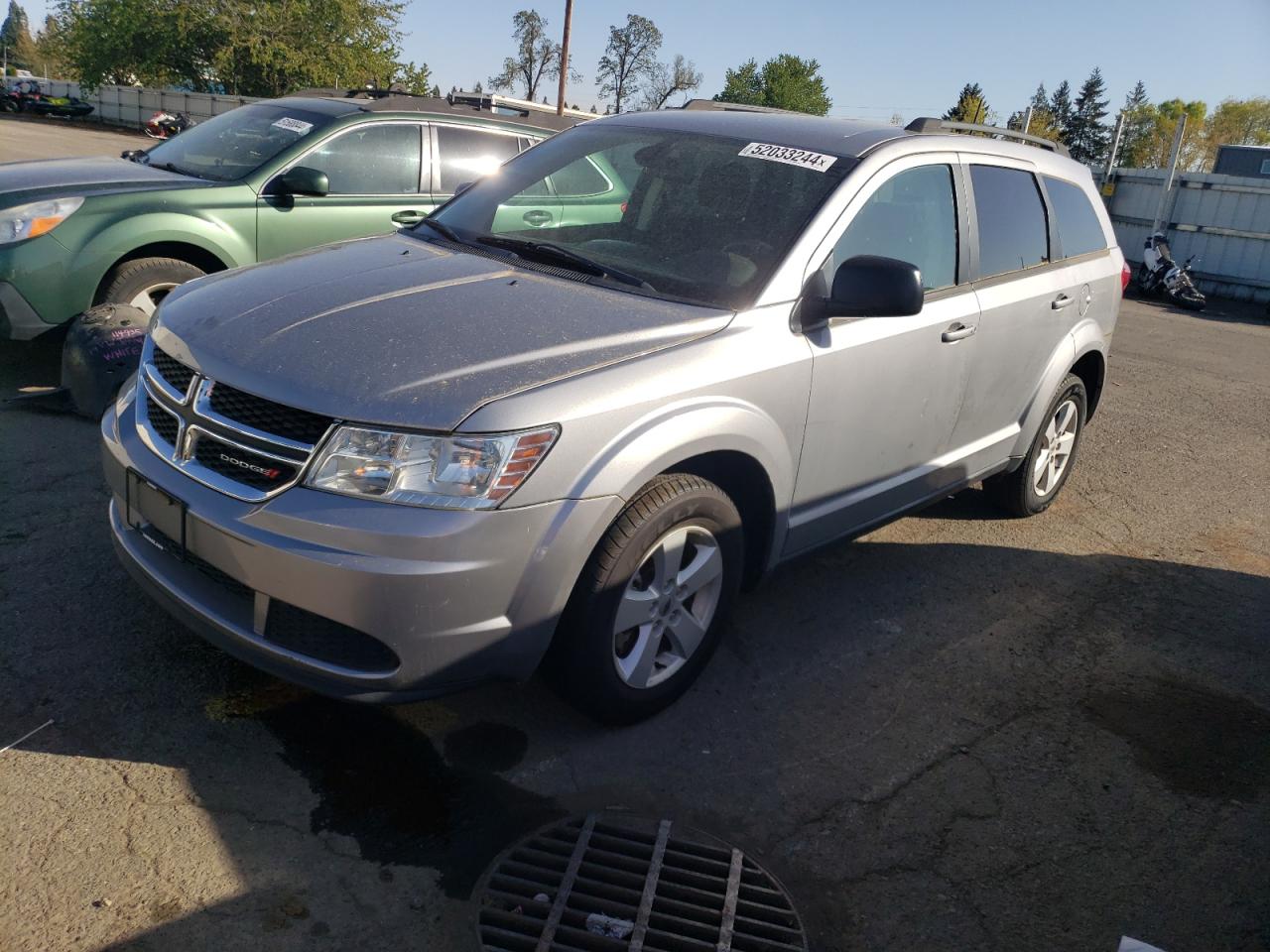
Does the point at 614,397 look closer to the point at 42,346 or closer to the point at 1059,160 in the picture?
the point at 1059,160

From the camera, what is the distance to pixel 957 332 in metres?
4.05

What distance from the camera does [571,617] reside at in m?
2.90

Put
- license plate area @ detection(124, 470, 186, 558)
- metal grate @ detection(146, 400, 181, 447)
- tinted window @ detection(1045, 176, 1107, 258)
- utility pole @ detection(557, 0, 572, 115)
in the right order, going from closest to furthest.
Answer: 1. license plate area @ detection(124, 470, 186, 558)
2. metal grate @ detection(146, 400, 181, 447)
3. tinted window @ detection(1045, 176, 1107, 258)
4. utility pole @ detection(557, 0, 572, 115)

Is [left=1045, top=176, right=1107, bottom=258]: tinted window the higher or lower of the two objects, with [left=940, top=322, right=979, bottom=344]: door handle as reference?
higher

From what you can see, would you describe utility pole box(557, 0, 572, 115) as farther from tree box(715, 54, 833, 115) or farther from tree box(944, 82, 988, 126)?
tree box(715, 54, 833, 115)

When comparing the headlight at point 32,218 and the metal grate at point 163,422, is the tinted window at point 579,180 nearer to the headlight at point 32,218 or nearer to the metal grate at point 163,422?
the metal grate at point 163,422

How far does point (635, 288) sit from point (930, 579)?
2161 mm

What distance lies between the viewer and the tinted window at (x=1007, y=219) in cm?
434

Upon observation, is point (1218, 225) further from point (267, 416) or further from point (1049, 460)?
point (267, 416)

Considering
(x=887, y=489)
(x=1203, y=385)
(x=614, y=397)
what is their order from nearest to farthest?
(x=614, y=397) < (x=887, y=489) < (x=1203, y=385)

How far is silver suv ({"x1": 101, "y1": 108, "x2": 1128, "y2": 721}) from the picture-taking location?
258 cm

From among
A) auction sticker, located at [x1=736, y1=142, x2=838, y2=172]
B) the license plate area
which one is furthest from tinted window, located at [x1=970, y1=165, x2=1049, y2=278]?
A: the license plate area

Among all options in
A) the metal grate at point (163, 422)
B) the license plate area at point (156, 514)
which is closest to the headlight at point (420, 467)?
the license plate area at point (156, 514)

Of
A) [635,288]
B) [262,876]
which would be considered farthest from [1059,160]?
[262,876]
